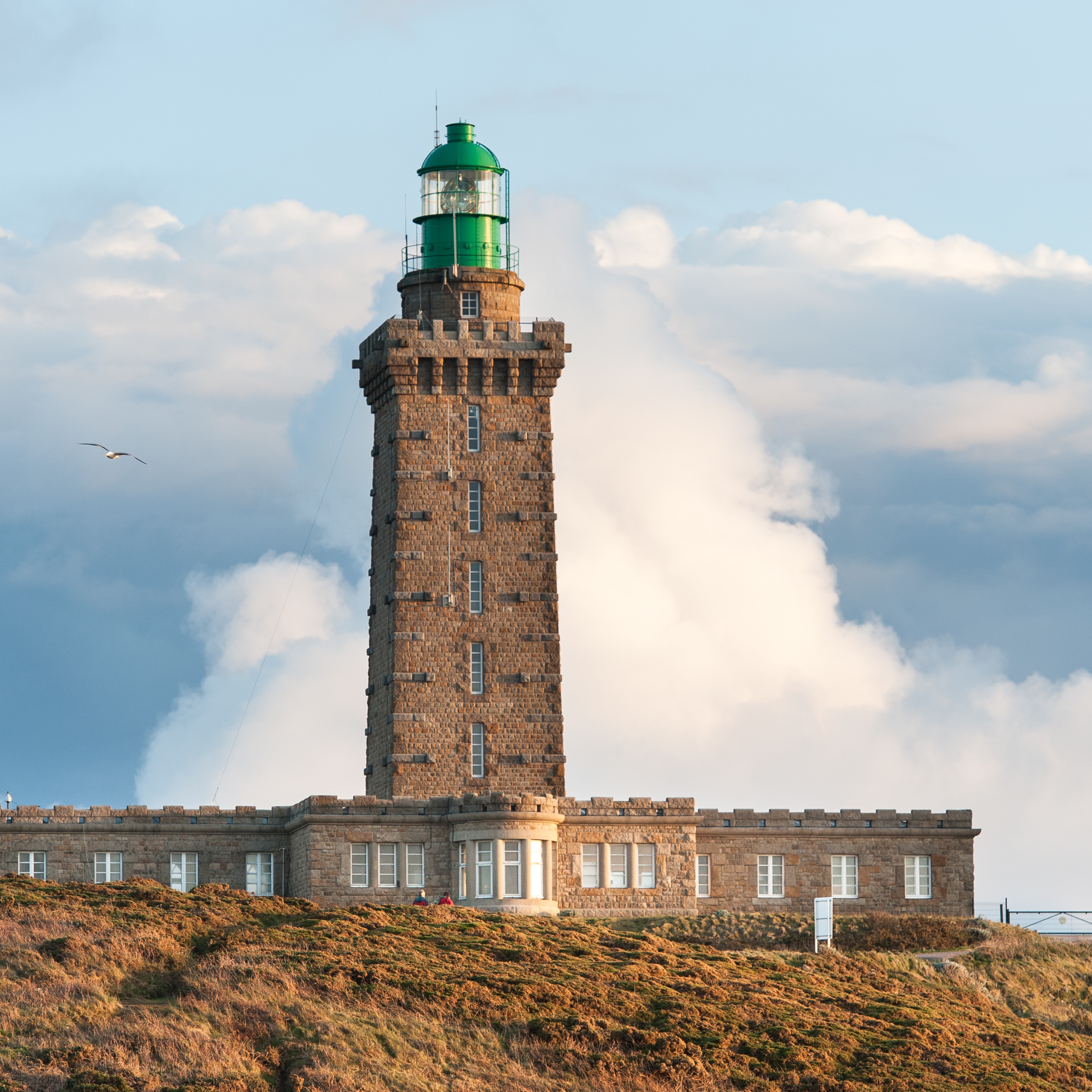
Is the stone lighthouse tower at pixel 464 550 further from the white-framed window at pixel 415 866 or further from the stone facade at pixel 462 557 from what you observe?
the white-framed window at pixel 415 866

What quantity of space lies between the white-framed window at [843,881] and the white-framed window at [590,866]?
309 inches

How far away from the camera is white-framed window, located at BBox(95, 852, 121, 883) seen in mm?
63531

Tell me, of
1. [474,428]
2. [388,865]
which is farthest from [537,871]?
[474,428]

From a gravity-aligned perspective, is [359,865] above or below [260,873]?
above

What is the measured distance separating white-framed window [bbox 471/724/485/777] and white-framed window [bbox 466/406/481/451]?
371 inches

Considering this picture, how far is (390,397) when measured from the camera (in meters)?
70.0

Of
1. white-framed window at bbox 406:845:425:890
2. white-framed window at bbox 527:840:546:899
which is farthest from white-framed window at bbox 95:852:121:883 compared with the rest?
white-framed window at bbox 527:840:546:899

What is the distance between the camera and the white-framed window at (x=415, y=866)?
6166 cm

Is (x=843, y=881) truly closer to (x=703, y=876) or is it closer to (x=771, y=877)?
(x=771, y=877)

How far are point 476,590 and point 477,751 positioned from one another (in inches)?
211

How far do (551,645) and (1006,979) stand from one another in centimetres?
1974

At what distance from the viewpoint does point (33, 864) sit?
63.4 metres

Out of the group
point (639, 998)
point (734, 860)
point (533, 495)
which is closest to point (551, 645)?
point (533, 495)

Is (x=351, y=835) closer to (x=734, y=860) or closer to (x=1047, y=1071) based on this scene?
(x=734, y=860)
